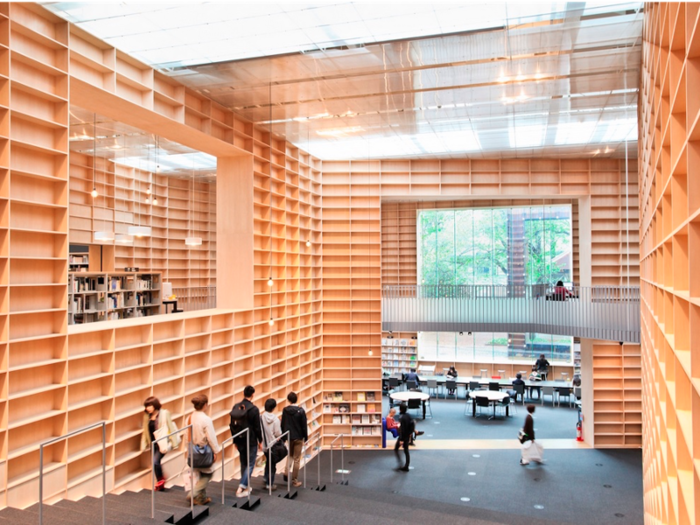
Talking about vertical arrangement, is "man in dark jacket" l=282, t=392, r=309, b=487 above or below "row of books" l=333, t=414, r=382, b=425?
above

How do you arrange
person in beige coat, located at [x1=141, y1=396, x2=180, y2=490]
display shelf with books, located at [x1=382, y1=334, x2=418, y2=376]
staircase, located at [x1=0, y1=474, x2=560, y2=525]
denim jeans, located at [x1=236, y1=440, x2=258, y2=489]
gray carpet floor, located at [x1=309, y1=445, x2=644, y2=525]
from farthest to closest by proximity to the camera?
display shelf with books, located at [x1=382, y1=334, x2=418, y2=376], gray carpet floor, located at [x1=309, y1=445, x2=644, y2=525], person in beige coat, located at [x1=141, y1=396, x2=180, y2=490], denim jeans, located at [x1=236, y1=440, x2=258, y2=489], staircase, located at [x1=0, y1=474, x2=560, y2=525]

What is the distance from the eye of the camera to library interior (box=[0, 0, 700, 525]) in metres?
4.71

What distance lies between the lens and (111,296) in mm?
10625

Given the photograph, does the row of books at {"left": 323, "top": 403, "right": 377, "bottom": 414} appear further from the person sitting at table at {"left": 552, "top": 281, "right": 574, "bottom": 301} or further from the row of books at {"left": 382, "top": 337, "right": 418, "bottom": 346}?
the row of books at {"left": 382, "top": 337, "right": 418, "bottom": 346}

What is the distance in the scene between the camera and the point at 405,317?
12.3m

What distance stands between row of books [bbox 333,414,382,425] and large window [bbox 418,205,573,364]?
6.47m

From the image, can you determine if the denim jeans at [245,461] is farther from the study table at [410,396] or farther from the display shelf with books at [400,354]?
the display shelf with books at [400,354]

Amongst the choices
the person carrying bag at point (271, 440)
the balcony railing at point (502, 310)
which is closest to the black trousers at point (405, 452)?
the balcony railing at point (502, 310)

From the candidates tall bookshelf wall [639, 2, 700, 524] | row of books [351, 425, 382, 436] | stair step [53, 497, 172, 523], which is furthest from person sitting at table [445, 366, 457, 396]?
tall bookshelf wall [639, 2, 700, 524]

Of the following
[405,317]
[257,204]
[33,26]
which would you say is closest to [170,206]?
[257,204]

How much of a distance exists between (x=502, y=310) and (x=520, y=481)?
3.85 meters

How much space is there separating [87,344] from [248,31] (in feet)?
12.0

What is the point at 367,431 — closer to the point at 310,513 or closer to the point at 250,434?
the point at 250,434

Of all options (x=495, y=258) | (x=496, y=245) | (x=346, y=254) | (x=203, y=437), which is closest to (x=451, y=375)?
(x=495, y=258)
